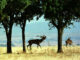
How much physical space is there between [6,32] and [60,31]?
8.94m

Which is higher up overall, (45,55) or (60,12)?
(60,12)

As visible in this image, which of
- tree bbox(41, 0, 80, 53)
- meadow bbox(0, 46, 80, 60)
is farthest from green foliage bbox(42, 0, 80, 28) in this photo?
meadow bbox(0, 46, 80, 60)


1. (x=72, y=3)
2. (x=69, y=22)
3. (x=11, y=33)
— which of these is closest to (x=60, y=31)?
(x=69, y=22)

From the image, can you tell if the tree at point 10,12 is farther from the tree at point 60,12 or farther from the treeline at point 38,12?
the tree at point 60,12

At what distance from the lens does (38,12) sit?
46.3 meters

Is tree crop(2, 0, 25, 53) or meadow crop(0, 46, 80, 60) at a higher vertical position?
tree crop(2, 0, 25, 53)

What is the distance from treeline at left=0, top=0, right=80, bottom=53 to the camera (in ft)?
138

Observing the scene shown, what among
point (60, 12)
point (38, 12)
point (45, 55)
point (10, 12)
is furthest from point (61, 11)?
point (45, 55)

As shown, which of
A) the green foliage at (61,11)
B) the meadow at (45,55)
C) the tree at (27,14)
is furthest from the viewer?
the tree at (27,14)

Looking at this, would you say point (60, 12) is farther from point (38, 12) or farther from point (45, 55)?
point (45, 55)

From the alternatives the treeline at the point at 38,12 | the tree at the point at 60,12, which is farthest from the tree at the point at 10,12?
the tree at the point at 60,12

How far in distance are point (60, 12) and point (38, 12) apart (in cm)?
459

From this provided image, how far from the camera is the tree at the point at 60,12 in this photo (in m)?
41.7

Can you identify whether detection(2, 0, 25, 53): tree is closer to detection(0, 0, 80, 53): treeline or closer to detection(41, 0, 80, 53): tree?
detection(0, 0, 80, 53): treeline
